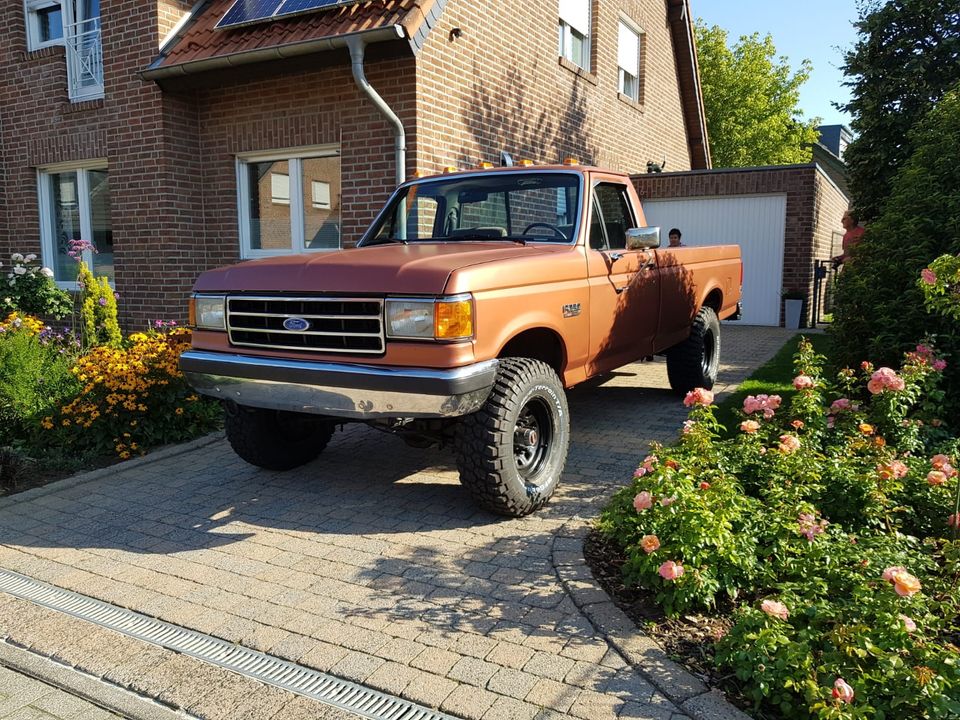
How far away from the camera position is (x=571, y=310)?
470 centimetres

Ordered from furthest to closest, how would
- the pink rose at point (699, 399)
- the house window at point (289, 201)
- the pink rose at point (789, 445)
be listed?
the house window at point (289, 201) → the pink rose at point (699, 399) → the pink rose at point (789, 445)

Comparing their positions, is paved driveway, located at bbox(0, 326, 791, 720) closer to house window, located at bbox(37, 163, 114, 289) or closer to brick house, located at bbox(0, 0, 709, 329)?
brick house, located at bbox(0, 0, 709, 329)

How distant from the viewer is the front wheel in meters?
4.02

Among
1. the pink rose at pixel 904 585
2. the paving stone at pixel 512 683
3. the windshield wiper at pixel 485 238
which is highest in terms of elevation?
the windshield wiper at pixel 485 238

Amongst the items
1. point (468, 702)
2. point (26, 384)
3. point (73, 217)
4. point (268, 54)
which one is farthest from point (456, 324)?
point (73, 217)

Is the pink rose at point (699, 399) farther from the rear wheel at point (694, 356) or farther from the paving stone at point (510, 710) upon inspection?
the rear wheel at point (694, 356)

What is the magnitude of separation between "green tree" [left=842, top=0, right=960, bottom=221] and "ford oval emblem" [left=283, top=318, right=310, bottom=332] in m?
7.59

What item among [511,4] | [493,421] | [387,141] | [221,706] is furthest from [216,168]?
[221,706]

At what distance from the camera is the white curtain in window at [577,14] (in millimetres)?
11867

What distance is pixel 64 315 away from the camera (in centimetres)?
970

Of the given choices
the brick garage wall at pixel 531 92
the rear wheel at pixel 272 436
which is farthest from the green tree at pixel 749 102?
the rear wheel at pixel 272 436

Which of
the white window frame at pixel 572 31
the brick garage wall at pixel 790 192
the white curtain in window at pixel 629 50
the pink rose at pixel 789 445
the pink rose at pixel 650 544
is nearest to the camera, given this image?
the pink rose at pixel 650 544

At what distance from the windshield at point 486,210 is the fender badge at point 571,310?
0.55 m

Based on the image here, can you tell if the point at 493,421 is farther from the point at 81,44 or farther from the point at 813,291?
the point at 813,291
